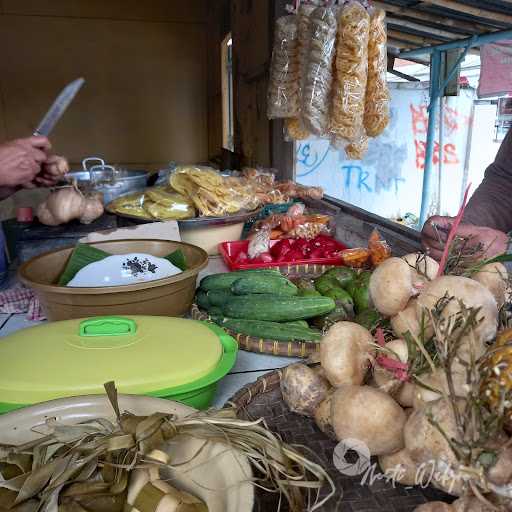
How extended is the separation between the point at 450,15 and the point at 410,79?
2.77 m

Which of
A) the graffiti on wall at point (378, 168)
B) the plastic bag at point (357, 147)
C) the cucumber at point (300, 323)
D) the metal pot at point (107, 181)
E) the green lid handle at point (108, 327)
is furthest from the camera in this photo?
the graffiti on wall at point (378, 168)

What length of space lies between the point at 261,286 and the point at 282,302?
0.50 ft

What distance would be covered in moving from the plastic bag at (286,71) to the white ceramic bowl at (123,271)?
1376 mm

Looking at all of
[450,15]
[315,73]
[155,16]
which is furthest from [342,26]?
[155,16]

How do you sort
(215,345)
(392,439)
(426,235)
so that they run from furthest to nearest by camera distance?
(426,235) → (215,345) → (392,439)

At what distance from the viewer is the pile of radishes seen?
26.9 inches

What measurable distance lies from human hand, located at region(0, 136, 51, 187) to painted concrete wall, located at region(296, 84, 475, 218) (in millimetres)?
4382

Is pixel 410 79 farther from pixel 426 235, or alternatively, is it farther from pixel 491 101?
pixel 426 235

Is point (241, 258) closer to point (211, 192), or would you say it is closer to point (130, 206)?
point (211, 192)

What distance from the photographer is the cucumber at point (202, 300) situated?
1640 millimetres

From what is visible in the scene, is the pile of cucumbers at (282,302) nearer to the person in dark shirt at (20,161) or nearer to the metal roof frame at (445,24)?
the person in dark shirt at (20,161)

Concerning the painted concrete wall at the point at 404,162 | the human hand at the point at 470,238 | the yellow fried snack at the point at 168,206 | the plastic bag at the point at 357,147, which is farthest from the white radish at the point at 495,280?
the painted concrete wall at the point at 404,162

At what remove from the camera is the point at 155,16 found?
7336mm

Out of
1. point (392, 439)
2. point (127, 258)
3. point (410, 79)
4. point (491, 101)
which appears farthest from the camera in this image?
point (491, 101)
